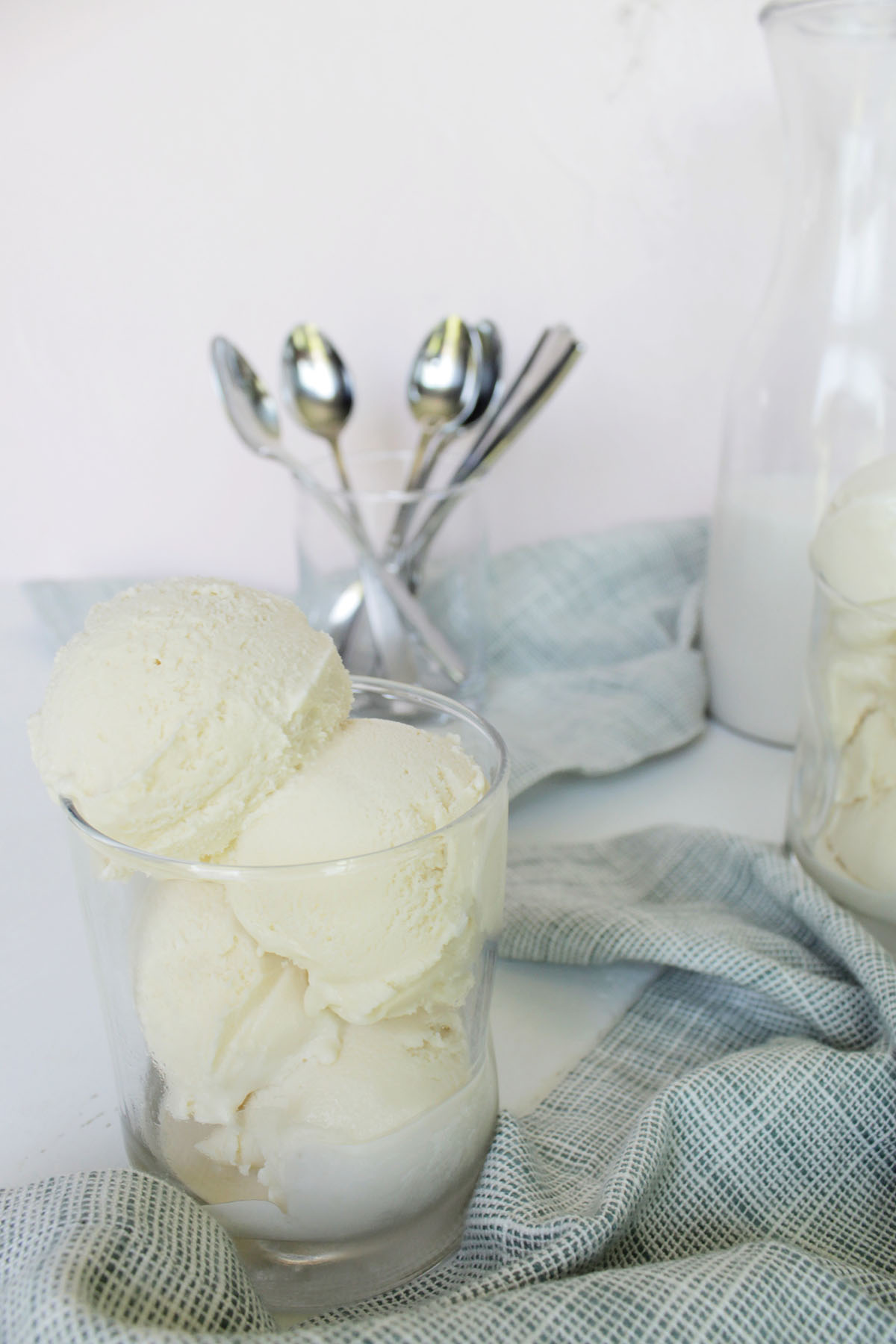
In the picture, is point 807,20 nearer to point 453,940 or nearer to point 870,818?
point 870,818

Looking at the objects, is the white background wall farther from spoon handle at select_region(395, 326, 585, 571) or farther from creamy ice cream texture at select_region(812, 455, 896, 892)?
creamy ice cream texture at select_region(812, 455, 896, 892)

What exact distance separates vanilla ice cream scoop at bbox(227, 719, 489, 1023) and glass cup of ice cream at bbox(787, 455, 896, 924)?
0.23 metres

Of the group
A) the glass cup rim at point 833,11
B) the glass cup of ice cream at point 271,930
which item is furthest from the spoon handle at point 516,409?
the glass cup of ice cream at point 271,930

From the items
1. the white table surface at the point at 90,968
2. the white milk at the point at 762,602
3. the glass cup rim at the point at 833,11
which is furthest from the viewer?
the white milk at the point at 762,602

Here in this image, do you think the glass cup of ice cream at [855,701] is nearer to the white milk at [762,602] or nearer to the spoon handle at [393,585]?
the white milk at [762,602]

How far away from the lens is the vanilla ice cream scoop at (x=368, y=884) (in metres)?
0.32

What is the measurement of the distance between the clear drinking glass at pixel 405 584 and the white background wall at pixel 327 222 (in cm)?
16

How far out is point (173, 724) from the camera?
1.11ft

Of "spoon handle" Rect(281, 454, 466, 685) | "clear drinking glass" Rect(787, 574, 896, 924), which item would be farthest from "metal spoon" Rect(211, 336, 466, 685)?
"clear drinking glass" Rect(787, 574, 896, 924)

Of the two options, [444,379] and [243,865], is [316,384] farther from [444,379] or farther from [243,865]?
[243,865]

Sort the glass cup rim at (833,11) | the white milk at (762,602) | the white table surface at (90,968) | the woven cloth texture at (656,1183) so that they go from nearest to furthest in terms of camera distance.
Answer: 1. the woven cloth texture at (656,1183)
2. the white table surface at (90,968)
3. the glass cup rim at (833,11)
4. the white milk at (762,602)

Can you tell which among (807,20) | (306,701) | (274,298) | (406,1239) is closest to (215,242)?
(274,298)

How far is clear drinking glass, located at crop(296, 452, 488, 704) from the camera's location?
774 mm

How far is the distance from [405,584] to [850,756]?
0.36 metres
